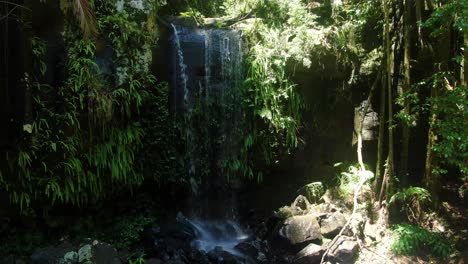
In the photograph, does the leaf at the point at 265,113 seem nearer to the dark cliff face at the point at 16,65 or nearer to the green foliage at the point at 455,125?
the green foliage at the point at 455,125

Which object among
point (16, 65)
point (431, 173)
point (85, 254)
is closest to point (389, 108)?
point (431, 173)

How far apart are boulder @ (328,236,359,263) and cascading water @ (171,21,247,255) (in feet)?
7.06

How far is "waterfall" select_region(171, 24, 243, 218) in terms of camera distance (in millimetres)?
8508

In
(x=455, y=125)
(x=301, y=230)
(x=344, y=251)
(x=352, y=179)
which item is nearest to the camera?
(x=455, y=125)

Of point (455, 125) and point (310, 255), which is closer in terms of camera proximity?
point (455, 125)

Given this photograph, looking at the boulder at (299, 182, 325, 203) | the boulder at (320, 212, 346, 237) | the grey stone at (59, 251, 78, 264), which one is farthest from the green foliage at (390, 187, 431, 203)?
the grey stone at (59, 251, 78, 264)

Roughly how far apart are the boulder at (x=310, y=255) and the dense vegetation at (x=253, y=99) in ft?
4.16

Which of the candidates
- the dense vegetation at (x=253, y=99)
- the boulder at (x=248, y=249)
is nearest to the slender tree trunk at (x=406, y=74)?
the dense vegetation at (x=253, y=99)

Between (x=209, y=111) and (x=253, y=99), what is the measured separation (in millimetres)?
981

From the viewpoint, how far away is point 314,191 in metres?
8.44

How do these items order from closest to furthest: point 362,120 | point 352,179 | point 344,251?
point 344,251 < point 352,179 < point 362,120

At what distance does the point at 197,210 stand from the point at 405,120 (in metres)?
4.51

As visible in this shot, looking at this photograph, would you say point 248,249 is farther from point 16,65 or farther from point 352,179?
point 16,65

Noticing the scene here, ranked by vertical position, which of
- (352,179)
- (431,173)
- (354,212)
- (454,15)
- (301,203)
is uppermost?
(454,15)
